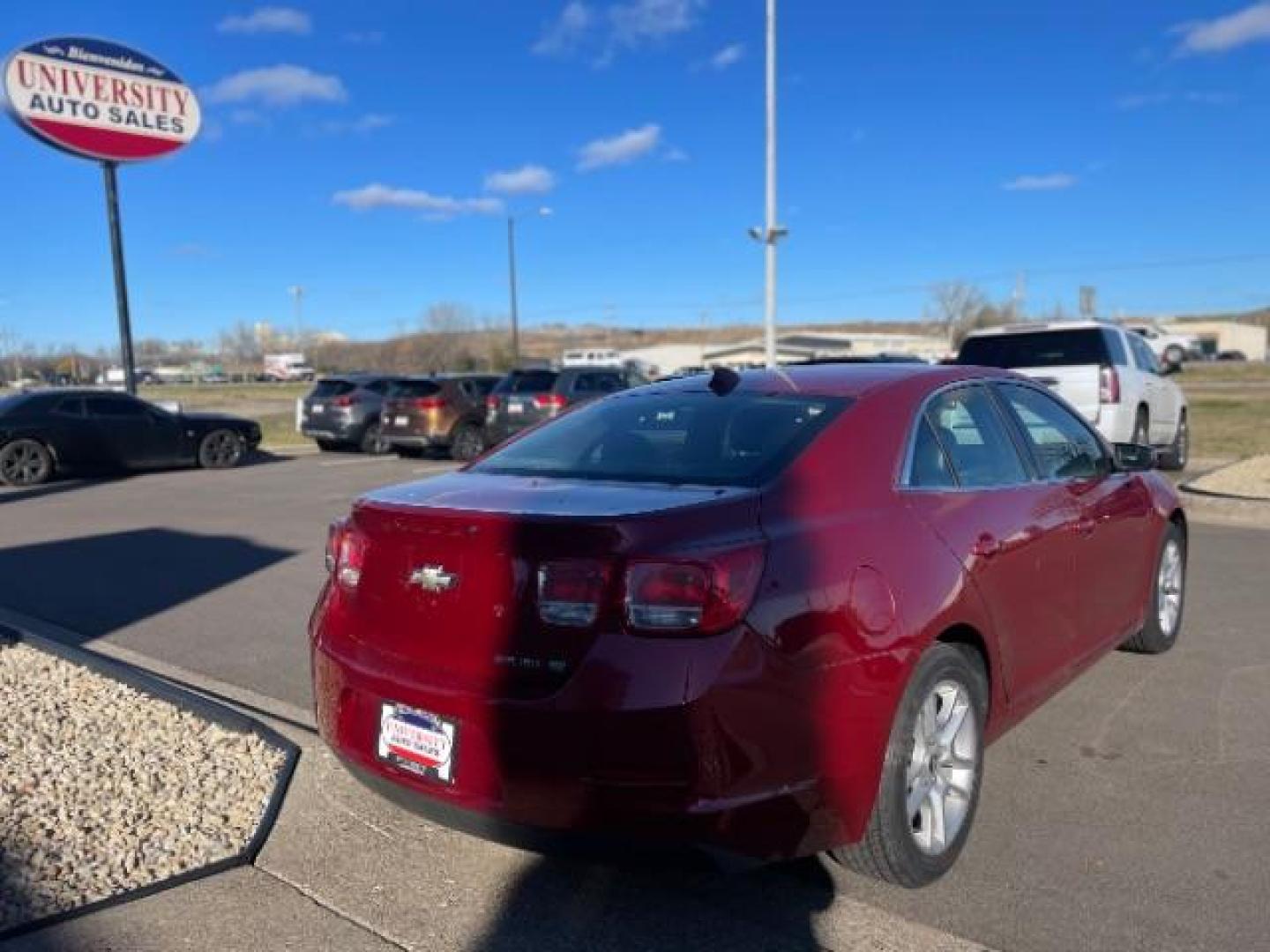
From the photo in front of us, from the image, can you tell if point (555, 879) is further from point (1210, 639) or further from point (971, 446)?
point (1210, 639)

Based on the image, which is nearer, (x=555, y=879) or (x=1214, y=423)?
(x=555, y=879)

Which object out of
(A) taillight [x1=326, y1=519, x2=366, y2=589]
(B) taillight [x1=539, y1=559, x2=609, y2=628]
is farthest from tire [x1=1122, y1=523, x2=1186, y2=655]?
(A) taillight [x1=326, y1=519, x2=366, y2=589]

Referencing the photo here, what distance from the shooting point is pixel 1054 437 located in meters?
4.43

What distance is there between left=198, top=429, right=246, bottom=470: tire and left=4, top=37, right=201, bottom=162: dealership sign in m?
6.67

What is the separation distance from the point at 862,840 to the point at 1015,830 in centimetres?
88

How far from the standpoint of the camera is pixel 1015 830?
3502 millimetres

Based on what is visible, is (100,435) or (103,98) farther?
(103,98)

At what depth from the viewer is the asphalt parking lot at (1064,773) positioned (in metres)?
2.98

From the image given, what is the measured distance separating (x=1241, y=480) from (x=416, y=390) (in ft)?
43.8

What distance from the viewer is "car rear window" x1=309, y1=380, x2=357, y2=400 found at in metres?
20.1

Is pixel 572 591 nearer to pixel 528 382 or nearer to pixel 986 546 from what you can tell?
pixel 986 546

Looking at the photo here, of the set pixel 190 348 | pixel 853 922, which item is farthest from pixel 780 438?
pixel 190 348

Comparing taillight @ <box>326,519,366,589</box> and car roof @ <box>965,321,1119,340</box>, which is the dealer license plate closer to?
taillight @ <box>326,519,366,589</box>

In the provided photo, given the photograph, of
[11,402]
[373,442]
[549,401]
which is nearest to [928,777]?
[11,402]
